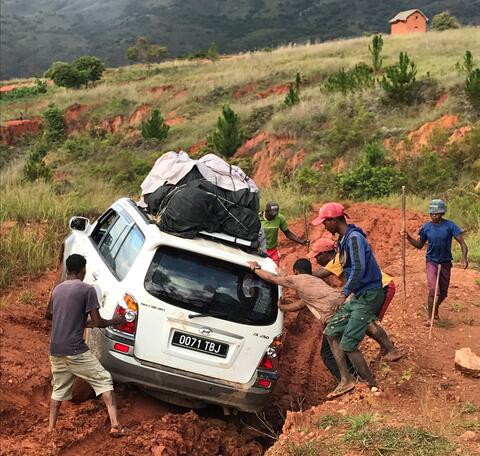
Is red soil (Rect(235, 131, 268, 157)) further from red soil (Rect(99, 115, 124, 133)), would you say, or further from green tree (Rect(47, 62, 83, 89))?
green tree (Rect(47, 62, 83, 89))

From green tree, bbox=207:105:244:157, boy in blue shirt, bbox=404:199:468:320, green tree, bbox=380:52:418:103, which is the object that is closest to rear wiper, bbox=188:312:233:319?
boy in blue shirt, bbox=404:199:468:320

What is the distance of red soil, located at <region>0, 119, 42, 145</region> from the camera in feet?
131

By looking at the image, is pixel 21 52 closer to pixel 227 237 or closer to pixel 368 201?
pixel 368 201

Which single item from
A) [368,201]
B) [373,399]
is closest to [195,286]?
[373,399]

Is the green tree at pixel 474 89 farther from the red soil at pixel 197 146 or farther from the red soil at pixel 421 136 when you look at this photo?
the red soil at pixel 197 146

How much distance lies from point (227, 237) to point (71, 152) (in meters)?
27.6

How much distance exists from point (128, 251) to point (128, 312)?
776 millimetres

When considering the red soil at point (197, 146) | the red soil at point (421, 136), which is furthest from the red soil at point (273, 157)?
the red soil at point (197, 146)

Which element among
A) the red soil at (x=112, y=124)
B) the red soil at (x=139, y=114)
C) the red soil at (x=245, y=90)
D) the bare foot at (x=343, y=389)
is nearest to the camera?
the bare foot at (x=343, y=389)

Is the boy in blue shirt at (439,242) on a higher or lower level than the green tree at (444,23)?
lower

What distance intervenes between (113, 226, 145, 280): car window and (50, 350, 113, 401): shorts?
779 mm

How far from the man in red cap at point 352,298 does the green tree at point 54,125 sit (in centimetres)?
3490

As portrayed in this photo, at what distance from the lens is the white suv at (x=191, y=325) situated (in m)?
5.20

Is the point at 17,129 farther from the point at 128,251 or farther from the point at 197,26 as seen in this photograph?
the point at 197,26
